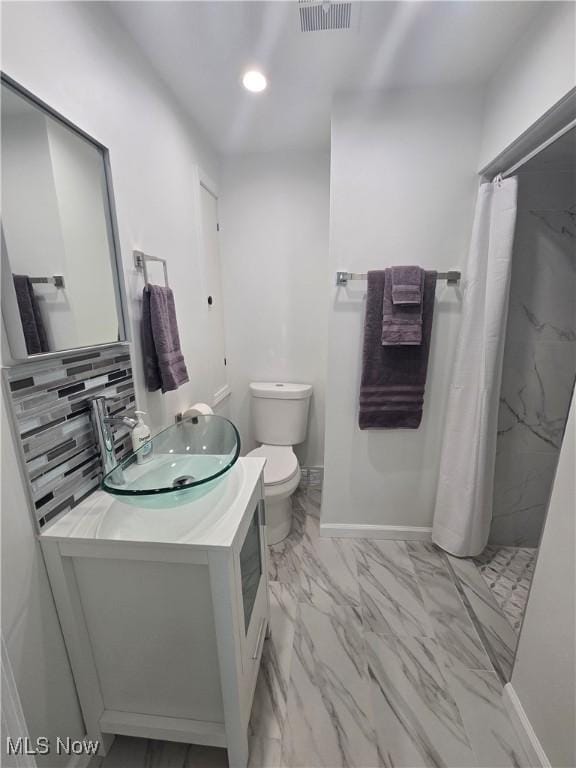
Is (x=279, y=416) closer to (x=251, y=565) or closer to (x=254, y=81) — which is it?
(x=251, y=565)

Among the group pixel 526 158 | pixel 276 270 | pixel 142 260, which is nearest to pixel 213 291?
pixel 276 270

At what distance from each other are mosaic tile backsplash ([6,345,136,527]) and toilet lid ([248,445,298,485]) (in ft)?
2.81

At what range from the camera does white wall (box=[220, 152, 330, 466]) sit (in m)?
2.15

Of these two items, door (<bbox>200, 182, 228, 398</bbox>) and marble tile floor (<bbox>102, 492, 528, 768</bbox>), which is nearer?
marble tile floor (<bbox>102, 492, 528, 768</bbox>)

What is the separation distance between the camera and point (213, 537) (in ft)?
2.69

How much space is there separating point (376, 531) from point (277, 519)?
62cm

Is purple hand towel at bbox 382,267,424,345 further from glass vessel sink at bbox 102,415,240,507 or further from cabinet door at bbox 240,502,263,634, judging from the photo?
cabinet door at bbox 240,502,263,634

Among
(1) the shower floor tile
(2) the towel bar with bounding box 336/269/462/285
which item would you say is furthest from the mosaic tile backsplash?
(1) the shower floor tile

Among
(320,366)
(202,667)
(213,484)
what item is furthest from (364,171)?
(202,667)

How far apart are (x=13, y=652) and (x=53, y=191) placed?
1190mm

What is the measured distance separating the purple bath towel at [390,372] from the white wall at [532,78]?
60 centimetres

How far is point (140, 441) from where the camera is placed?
1.17 metres

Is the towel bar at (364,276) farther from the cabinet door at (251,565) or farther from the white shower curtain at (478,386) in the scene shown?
the cabinet door at (251,565)

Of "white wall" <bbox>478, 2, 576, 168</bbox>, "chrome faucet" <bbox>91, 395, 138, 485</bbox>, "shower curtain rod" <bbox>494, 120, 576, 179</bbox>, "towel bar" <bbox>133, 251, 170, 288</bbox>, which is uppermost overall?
"white wall" <bbox>478, 2, 576, 168</bbox>
